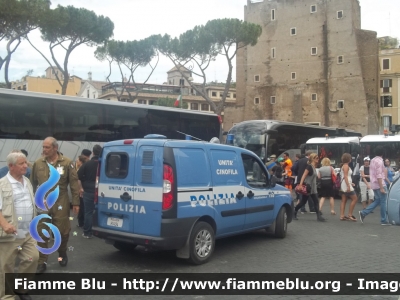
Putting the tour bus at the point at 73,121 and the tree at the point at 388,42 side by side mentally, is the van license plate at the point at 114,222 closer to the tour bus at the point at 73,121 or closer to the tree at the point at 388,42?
the tour bus at the point at 73,121

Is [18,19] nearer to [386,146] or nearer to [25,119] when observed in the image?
[25,119]

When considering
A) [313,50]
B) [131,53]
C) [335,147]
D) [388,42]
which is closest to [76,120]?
[335,147]

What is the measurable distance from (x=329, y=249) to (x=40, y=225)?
520 centimetres

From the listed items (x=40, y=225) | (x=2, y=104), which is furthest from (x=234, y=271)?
(x=2, y=104)

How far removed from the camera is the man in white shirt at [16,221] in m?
4.81

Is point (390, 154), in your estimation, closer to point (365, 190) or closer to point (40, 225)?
point (365, 190)

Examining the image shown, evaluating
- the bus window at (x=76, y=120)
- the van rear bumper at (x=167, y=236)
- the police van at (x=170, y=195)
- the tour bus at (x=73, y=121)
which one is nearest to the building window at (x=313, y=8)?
the tour bus at (x=73, y=121)

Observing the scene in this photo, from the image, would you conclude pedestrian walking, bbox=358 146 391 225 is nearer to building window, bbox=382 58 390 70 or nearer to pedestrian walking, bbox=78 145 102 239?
pedestrian walking, bbox=78 145 102 239

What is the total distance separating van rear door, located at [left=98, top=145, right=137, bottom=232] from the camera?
686 cm

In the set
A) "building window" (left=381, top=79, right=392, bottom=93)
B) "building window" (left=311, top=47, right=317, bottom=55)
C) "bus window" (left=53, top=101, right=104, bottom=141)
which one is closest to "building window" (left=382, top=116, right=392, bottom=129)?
"building window" (left=381, top=79, right=392, bottom=93)

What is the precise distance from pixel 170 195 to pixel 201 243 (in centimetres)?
109

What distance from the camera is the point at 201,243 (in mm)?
7043

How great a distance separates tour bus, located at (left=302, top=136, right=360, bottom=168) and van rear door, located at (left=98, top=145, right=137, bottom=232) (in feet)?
46.9

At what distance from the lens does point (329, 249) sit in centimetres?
821
